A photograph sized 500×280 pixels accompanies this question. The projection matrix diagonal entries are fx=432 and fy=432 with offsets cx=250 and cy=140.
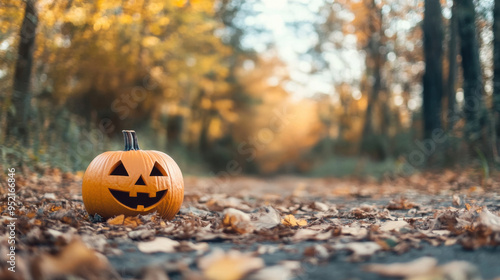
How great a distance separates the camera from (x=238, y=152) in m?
20.5

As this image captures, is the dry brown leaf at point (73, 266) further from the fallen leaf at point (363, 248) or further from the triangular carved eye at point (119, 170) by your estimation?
the triangular carved eye at point (119, 170)

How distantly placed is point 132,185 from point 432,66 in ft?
30.1

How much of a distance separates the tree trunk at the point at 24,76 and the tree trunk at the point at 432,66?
27.5ft

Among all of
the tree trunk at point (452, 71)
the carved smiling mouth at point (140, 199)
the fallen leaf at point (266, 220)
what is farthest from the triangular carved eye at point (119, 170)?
the tree trunk at point (452, 71)

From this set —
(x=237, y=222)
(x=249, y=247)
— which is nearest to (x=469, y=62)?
(x=237, y=222)

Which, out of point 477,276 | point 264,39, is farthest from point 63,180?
point 264,39

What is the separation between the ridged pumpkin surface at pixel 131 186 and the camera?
307cm

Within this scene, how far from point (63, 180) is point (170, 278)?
4679 millimetres

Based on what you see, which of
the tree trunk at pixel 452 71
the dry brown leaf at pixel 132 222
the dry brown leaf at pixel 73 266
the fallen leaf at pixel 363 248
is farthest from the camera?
the tree trunk at pixel 452 71

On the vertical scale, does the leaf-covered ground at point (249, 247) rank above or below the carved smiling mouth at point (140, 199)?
below

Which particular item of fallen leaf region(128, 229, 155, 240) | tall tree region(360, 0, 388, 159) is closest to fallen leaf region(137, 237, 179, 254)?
fallen leaf region(128, 229, 155, 240)

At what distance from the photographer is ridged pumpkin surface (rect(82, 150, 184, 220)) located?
10.1ft

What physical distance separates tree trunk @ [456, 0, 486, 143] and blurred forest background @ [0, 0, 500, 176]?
0.08 ft

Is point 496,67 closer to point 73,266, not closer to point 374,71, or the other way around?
point 73,266
